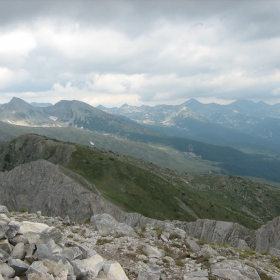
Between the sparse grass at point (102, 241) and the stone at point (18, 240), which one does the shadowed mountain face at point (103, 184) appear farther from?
the stone at point (18, 240)

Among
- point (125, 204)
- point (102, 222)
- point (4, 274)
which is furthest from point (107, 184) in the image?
point (4, 274)

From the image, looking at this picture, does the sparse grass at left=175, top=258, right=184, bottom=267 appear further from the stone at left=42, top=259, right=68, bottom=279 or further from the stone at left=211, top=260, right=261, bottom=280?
the stone at left=42, top=259, right=68, bottom=279

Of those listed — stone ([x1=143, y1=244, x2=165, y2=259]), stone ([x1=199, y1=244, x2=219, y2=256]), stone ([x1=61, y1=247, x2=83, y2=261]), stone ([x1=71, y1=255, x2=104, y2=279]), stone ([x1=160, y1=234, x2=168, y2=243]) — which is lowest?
stone ([x1=160, y1=234, x2=168, y2=243])

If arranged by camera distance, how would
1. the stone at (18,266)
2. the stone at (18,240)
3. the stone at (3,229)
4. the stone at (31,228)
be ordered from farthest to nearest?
the stone at (31,228) → the stone at (3,229) → the stone at (18,240) → the stone at (18,266)

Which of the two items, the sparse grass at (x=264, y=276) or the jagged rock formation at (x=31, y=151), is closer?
the sparse grass at (x=264, y=276)

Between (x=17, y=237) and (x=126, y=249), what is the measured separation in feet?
24.6

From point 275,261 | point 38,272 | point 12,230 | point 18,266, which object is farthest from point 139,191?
point 38,272

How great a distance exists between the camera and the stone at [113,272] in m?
13.9

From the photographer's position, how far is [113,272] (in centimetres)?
1413

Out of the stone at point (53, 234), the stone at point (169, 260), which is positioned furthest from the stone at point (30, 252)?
the stone at point (169, 260)

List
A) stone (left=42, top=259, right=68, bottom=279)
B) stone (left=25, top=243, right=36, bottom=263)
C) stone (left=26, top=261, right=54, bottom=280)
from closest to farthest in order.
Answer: stone (left=26, top=261, right=54, bottom=280)
stone (left=42, top=259, right=68, bottom=279)
stone (left=25, top=243, right=36, bottom=263)

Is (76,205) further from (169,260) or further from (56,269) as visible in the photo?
(56,269)

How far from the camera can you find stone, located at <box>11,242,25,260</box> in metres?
13.4

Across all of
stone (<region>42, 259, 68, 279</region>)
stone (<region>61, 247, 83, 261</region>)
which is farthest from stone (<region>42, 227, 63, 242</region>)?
stone (<region>42, 259, 68, 279</region>)
